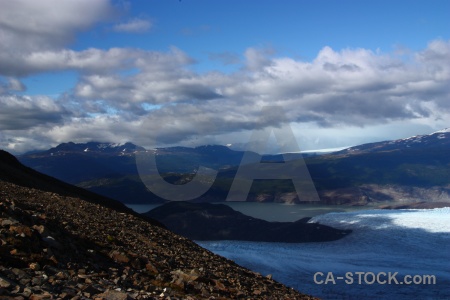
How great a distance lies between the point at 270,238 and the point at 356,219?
25361 millimetres

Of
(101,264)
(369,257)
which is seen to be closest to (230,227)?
(369,257)

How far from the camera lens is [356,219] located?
422 ft

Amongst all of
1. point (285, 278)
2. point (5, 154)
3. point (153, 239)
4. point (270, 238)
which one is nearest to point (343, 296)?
point (285, 278)

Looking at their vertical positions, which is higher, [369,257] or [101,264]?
[101,264]

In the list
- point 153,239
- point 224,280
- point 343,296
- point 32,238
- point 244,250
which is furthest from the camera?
point 244,250

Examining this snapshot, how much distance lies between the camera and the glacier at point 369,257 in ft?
193

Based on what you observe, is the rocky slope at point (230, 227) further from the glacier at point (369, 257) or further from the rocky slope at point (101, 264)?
the rocky slope at point (101, 264)

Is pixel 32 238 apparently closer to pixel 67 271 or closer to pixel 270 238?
pixel 67 271

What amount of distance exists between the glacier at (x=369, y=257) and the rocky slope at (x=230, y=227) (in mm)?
8859

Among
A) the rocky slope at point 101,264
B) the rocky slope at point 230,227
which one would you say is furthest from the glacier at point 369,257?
the rocky slope at point 101,264

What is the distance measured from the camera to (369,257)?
84.6 m

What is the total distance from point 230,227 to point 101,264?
417 ft

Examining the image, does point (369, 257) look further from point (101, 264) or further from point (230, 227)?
point (101, 264)

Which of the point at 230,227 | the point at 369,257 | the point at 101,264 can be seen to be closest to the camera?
the point at 101,264
